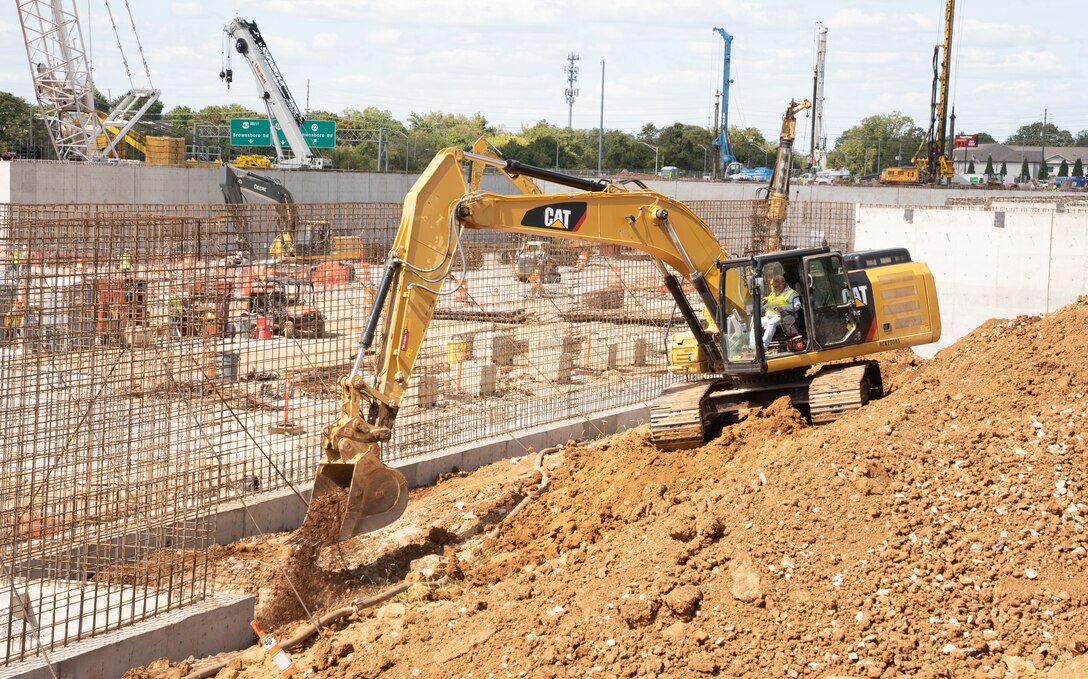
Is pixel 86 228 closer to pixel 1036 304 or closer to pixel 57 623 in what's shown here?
pixel 57 623

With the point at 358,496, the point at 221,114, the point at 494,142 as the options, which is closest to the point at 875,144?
the point at 494,142

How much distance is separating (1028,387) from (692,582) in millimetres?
4476

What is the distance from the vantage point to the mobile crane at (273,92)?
1724 inches

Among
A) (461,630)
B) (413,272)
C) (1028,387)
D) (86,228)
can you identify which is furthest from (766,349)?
(86,228)

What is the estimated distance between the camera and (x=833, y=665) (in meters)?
6.98

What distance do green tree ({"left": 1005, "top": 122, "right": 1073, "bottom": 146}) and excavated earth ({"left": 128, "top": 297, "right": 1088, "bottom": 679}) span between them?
14810 cm

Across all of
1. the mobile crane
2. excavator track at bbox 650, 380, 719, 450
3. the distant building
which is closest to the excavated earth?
excavator track at bbox 650, 380, 719, 450

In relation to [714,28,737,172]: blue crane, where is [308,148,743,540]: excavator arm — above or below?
below

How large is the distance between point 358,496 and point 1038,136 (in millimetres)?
155180

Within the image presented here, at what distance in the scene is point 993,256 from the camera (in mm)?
19828

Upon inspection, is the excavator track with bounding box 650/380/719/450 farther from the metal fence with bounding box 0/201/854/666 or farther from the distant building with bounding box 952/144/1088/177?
the distant building with bounding box 952/144/1088/177

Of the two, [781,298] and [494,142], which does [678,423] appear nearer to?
[781,298]

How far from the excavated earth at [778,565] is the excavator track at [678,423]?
86 cm

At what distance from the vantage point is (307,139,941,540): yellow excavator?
962cm
